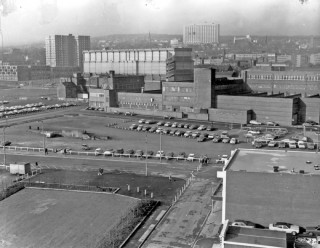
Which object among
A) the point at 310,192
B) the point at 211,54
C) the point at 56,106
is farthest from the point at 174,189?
the point at 211,54

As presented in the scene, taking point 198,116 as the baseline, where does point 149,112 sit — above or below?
above

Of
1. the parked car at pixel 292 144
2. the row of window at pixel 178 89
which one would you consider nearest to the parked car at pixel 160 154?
the parked car at pixel 292 144

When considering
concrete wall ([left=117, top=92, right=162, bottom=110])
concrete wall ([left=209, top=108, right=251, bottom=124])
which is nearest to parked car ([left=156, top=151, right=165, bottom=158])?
concrete wall ([left=209, top=108, right=251, bottom=124])

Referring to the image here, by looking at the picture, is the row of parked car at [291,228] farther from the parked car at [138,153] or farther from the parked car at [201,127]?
the parked car at [201,127]

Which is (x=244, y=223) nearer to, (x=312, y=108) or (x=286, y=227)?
(x=286, y=227)

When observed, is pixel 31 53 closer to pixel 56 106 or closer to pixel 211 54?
pixel 211 54

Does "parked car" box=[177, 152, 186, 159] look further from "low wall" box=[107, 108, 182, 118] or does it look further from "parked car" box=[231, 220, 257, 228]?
"low wall" box=[107, 108, 182, 118]

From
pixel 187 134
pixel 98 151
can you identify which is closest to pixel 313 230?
pixel 98 151
